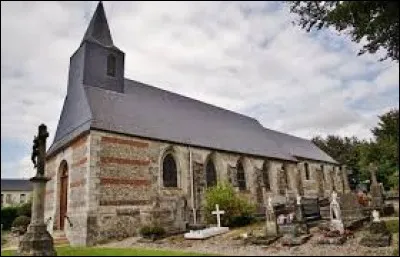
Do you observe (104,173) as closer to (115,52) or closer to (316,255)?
(115,52)

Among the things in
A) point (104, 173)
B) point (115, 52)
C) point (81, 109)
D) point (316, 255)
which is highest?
point (115, 52)

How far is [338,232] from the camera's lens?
12055 millimetres

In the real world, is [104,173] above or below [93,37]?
below

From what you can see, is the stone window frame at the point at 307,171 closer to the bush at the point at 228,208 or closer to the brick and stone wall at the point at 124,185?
the brick and stone wall at the point at 124,185

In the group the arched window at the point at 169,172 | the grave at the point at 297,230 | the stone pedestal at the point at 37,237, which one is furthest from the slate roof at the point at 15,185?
the grave at the point at 297,230

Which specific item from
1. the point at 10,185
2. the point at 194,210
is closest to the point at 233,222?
the point at 194,210

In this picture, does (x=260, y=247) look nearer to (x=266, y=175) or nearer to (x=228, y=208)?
(x=228, y=208)

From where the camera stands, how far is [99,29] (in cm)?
2064

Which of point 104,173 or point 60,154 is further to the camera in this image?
point 60,154

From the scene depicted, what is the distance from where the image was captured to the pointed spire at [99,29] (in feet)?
66.3

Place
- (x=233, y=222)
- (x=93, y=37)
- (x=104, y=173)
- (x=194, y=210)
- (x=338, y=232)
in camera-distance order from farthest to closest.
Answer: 1. (x=93, y=37)
2. (x=194, y=210)
3. (x=233, y=222)
4. (x=104, y=173)
5. (x=338, y=232)

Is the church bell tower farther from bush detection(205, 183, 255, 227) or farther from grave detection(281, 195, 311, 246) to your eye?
grave detection(281, 195, 311, 246)

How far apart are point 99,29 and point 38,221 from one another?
13.5 meters

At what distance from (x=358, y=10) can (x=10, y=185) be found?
6985cm
